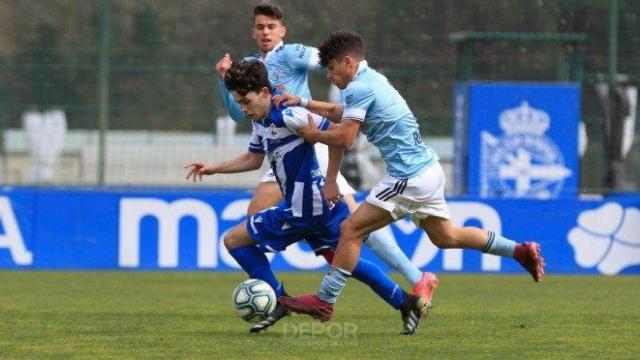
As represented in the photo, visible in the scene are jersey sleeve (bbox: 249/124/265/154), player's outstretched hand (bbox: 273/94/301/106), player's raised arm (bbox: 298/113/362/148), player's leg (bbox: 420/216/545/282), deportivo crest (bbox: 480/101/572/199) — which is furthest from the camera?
deportivo crest (bbox: 480/101/572/199)

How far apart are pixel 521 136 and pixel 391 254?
7.61m

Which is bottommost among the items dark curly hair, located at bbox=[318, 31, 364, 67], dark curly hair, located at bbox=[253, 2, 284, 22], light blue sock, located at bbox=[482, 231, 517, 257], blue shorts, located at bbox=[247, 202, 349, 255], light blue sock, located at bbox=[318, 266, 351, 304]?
light blue sock, located at bbox=[318, 266, 351, 304]

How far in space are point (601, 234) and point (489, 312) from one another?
5398 mm

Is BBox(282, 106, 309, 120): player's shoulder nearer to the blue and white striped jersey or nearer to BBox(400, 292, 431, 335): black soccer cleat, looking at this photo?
the blue and white striped jersey

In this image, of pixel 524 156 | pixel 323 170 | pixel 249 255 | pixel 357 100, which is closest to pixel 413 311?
pixel 249 255

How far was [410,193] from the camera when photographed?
8648 mm

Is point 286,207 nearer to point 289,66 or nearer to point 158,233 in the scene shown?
point 289,66

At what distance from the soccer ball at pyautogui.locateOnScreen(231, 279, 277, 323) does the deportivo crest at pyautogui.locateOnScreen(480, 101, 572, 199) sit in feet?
28.3

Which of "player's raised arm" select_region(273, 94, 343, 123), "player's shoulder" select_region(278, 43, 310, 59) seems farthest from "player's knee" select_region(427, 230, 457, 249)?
"player's shoulder" select_region(278, 43, 310, 59)

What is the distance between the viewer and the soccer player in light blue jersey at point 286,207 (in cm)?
862

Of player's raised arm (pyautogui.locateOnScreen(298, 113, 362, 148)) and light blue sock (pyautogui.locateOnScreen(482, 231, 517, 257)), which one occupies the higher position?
player's raised arm (pyautogui.locateOnScreen(298, 113, 362, 148))

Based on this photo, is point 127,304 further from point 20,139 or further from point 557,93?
point 557,93

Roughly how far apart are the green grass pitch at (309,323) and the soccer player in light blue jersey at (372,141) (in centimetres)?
43

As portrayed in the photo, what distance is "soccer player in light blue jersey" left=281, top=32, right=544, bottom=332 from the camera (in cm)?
850
